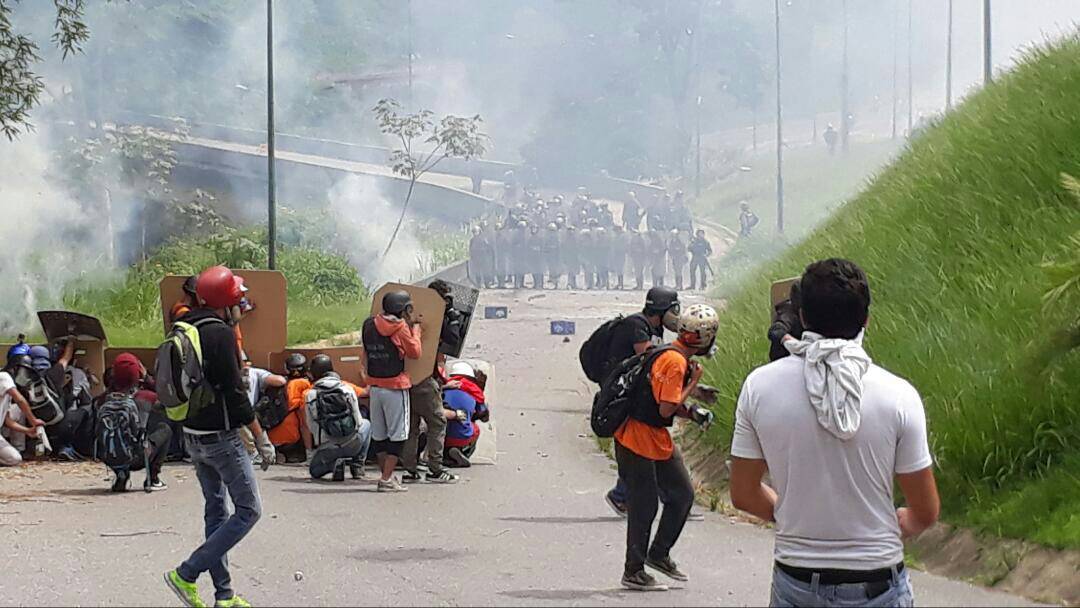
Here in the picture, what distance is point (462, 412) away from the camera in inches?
478

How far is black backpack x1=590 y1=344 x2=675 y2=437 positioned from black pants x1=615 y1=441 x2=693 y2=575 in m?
0.17

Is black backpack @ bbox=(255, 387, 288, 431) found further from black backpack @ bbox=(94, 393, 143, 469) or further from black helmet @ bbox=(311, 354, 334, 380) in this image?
black backpack @ bbox=(94, 393, 143, 469)

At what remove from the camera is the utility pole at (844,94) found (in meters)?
50.6

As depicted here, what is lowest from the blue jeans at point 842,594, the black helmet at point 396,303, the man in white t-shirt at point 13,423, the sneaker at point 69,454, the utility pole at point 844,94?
the sneaker at point 69,454

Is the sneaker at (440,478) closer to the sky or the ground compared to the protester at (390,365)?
closer to the ground

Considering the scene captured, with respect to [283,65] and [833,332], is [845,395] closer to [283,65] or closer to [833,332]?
[833,332]

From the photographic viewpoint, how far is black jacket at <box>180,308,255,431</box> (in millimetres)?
6711

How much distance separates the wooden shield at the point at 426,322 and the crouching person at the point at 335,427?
22.3 inches

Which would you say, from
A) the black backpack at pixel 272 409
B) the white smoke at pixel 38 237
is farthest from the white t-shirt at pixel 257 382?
the white smoke at pixel 38 237

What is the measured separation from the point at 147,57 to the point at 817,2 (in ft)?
75.7

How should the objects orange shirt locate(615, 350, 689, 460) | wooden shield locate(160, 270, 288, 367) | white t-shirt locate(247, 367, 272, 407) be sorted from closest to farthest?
orange shirt locate(615, 350, 689, 460) → white t-shirt locate(247, 367, 272, 407) → wooden shield locate(160, 270, 288, 367)

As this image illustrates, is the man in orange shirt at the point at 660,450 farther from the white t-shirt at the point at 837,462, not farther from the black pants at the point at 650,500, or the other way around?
the white t-shirt at the point at 837,462

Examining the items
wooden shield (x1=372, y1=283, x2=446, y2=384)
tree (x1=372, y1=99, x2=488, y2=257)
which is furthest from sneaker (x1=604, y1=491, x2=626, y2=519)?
tree (x1=372, y1=99, x2=488, y2=257)

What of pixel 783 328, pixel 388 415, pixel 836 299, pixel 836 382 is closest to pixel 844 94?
pixel 388 415
